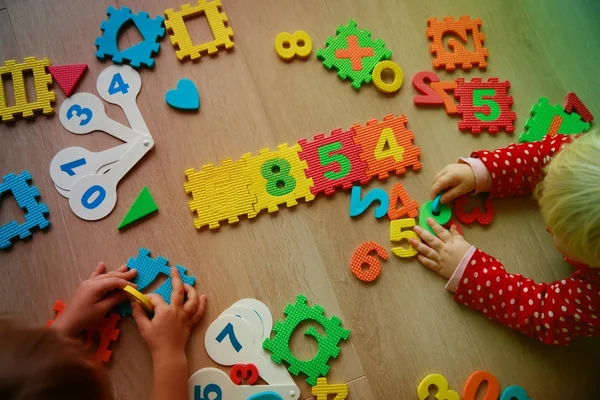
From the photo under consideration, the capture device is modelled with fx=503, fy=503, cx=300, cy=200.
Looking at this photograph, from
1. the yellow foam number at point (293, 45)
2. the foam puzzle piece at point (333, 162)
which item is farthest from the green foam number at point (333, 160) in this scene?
the yellow foam number at point (293, 45)

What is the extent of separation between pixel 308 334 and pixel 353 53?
579 millimetres

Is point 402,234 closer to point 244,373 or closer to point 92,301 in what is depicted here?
point 244,373

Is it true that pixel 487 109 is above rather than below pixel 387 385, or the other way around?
above

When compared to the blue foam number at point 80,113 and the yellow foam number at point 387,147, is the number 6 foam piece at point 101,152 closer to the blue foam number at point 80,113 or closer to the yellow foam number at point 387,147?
the blue foam number at point 80,113

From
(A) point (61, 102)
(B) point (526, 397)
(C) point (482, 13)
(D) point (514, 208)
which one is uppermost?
(A) point (61, 102)

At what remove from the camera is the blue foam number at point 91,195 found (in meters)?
0.96

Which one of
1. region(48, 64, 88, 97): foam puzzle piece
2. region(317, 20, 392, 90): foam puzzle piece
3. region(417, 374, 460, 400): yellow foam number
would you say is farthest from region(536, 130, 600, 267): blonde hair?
region(48, 64, 88, 97): foam puzzle piece

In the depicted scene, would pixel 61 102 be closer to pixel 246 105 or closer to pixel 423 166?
pixel 246 105

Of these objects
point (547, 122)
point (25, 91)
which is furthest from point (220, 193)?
point (547, 122)

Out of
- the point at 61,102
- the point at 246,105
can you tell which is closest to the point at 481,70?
the point at 246,105

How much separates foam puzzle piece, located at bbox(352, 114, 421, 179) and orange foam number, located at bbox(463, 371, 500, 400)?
406 mm

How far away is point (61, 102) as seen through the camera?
1.01 m

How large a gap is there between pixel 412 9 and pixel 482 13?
158 millimetres

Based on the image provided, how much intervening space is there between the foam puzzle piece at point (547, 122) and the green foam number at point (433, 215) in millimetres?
228
